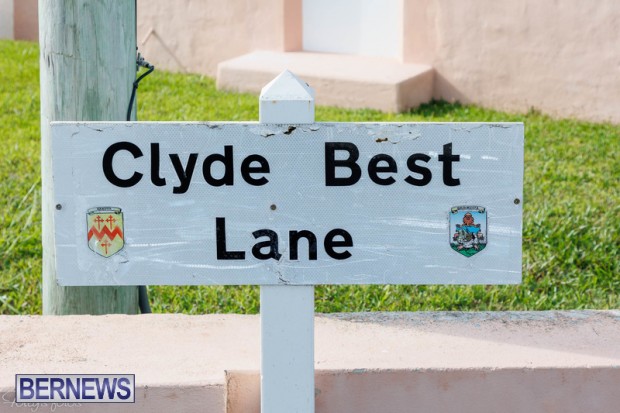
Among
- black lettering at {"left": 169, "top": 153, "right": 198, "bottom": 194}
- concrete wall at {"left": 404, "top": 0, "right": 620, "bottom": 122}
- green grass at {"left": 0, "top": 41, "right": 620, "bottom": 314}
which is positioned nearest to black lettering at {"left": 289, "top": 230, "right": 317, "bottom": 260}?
black lettering at {"left": 169, "top": 153, "right": 198, "bottom": 194}

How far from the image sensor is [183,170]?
2.36 meters

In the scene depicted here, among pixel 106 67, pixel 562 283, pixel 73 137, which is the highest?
pixel 106 67

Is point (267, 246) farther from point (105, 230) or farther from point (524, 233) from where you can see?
point (524, 233)

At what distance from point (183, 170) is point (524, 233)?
3.14 meters

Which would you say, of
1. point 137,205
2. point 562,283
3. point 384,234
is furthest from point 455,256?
point 562,283

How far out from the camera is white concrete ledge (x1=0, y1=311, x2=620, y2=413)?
281 cm

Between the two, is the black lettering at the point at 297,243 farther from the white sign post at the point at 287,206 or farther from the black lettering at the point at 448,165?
the black lettering at the point at 448,165

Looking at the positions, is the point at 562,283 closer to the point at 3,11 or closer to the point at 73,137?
the point at 73,137

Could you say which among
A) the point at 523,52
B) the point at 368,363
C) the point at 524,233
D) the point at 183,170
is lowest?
the point at 368,363

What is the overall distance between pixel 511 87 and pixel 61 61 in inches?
248

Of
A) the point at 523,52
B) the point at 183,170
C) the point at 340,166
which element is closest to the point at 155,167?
the point at 183,170

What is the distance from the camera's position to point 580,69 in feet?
28.3

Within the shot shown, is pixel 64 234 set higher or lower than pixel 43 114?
lower

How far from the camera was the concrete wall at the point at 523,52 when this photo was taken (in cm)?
848
